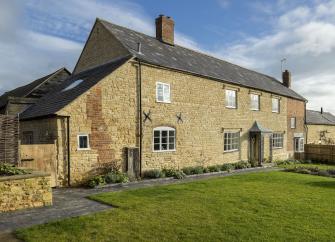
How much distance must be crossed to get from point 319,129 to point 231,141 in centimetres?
2290

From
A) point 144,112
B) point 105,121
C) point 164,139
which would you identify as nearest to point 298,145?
point 164,139

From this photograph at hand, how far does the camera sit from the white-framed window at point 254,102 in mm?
24297

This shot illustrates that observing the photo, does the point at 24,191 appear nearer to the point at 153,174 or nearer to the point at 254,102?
the point at 153,174

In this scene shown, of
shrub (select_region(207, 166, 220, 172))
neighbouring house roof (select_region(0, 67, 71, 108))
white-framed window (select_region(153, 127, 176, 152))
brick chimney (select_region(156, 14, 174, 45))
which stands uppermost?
brick chimney (select_region(156, 14, 174, 45))

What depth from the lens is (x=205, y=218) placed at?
27.2 ft

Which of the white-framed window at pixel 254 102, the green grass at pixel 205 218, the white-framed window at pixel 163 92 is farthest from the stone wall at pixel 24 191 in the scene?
the white-framed window at pixel 254 102

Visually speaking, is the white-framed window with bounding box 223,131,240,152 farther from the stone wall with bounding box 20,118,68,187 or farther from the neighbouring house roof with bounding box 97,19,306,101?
the stone wall with bounding box 20,118,68,187

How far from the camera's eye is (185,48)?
23.7 meters

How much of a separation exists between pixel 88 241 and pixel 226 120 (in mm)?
16272

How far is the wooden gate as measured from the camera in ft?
40.7

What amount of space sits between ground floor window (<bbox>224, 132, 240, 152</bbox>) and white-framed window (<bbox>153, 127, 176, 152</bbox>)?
216 inches

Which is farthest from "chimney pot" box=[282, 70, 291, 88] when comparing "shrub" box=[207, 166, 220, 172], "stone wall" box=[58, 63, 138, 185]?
"stone wall" box=[58, 63, 138, 185]

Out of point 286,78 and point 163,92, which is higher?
point 286,78

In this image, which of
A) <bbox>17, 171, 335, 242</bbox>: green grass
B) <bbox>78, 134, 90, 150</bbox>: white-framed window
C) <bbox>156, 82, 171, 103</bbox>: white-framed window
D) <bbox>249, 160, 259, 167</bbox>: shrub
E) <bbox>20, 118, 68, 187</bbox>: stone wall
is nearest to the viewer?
<bbox>17, 171, 335, 242</bbox>: green grass
